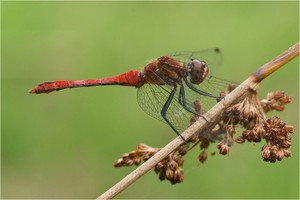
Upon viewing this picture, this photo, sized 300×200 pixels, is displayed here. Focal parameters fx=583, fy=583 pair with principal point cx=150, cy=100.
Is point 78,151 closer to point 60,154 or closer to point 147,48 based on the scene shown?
point 60,154

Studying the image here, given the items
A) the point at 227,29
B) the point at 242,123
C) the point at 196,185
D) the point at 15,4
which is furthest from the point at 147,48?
the point at 242,123

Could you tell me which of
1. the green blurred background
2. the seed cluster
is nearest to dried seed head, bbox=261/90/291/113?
the seed cluster

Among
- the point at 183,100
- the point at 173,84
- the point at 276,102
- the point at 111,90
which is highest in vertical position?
the point at 111,90

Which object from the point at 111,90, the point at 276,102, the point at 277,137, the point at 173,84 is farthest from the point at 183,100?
the point at 111,90

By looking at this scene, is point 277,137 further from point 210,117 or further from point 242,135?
point 210,117

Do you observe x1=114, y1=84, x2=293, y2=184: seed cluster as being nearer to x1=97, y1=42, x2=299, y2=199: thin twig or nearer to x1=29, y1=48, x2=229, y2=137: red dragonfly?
x1=97, y1=42, x2=299, y2=199: thin twig

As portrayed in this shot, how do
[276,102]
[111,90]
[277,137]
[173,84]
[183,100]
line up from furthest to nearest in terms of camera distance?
[111,90] < [173,84] < [183,100] < [276,102] < [277,137]
